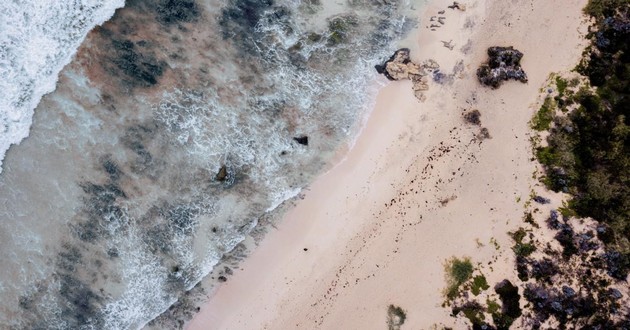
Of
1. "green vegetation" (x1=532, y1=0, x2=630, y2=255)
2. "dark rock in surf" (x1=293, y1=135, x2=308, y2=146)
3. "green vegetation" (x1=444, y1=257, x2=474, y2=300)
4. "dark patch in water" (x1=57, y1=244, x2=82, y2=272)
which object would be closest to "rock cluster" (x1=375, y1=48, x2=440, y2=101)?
"dark rock in surf" (x1=293, y1=135, x2=308, y2=146)

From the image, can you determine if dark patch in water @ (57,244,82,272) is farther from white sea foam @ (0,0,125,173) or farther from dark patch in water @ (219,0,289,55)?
dark patch in water @ (219,0,289,55)

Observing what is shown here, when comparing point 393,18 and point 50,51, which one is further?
point 393,18

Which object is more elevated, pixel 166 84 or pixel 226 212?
pixel 166 84

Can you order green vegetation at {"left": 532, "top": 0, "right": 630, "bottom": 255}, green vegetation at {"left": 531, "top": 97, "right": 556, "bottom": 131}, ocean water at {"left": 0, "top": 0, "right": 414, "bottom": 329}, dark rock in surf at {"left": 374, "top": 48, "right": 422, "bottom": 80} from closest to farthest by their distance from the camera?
ocean water at {"left": 0, "top": 0, "right": 414, "bottom": 329}
green vegetation at {"left": 532, "top": 0, "right": 630, "bottom": 255}
green vegetation at {"left": 531, "top": 97, "right": 556, "bottom": 131}
dark rock in surf at {"left": 374, "top": 48, "right": 422, "bottom": 80}

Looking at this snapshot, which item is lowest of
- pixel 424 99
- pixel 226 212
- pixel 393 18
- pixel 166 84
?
pixel 226 212

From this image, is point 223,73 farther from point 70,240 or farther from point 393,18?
point 70,240

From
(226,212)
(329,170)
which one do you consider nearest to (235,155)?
(226,212)
